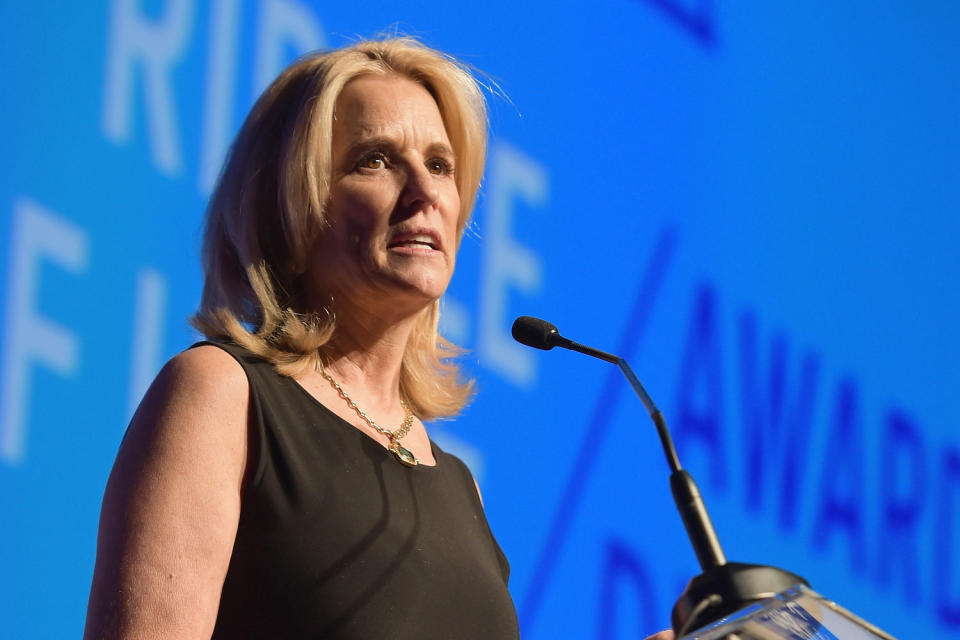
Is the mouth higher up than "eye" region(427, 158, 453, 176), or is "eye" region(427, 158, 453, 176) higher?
"eye" region(427, 158, 453, 176)

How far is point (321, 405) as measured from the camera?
1242mm

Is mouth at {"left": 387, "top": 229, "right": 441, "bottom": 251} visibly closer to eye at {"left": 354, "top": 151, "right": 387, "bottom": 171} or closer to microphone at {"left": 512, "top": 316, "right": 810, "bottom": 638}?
eye at {"left": 354, "top": 151, "right": 387, "bottom": 171}

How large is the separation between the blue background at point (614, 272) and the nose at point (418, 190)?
313mm

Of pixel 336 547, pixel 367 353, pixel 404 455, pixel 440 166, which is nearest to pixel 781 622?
pixel 336 547

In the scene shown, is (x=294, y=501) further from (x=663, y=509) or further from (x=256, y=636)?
(x=663, y=509)

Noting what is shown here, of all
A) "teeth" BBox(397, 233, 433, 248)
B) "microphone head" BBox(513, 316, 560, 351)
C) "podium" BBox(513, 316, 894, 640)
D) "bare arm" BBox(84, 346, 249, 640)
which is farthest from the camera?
"teeth" BBox(397, 233, 433, 248)

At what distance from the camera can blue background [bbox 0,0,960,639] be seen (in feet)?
5.02

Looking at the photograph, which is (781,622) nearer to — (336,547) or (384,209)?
(336,547)

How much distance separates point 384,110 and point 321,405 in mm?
392

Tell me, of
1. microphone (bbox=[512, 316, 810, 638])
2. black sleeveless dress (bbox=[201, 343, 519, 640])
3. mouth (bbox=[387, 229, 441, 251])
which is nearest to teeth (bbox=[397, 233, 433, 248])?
mouth (bbox=[387, 229, 441, 251])

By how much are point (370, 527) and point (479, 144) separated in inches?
23.6

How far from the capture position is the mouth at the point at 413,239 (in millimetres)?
1326

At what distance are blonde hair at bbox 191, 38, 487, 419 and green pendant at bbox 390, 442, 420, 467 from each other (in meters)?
0.14

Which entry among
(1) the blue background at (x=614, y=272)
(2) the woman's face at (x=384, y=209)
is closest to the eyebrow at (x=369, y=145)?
(2) the woman's face at (x=384, y=209)
